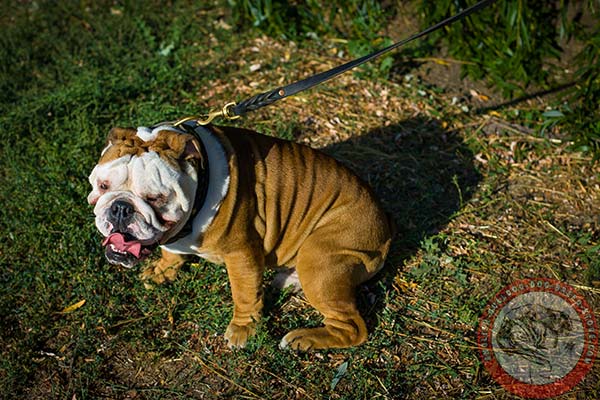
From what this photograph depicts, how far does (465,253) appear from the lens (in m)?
4.71

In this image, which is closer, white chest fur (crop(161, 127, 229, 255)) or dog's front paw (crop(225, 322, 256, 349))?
white chest fur (crop(161, 127, 229, 255))

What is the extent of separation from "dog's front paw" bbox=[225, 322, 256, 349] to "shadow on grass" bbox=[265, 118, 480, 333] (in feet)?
3.19

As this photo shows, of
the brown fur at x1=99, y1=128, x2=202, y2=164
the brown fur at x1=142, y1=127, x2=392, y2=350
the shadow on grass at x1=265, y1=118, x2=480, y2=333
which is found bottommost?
the shadow on grass at x1=265, y1=118, x2=480, y2=333

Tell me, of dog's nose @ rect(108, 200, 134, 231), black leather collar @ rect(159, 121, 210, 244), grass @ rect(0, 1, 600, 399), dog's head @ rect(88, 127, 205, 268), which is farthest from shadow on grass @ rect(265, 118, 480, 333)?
dog's nose @ rect(108, 200, 134, 231)

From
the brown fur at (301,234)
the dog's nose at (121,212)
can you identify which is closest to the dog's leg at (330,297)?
the brown fur at (301,234)

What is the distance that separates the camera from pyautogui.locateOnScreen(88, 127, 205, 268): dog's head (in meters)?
3.11

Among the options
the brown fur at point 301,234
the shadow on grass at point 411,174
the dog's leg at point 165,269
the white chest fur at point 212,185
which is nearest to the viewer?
the white chest fur at point 212,185

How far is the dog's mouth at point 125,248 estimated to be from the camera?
3227mm

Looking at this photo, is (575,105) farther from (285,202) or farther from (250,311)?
(250,311)

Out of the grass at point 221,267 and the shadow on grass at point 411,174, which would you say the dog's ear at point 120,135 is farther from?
the shadow on grass at point 411,174

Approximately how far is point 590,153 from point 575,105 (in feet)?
2.06

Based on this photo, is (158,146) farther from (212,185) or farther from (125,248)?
(125,248)

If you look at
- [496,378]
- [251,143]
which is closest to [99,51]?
[251,143]

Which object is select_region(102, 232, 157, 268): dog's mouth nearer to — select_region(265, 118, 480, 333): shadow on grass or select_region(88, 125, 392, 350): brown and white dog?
select_region(88, 125, 392, 350): brown and white dog
